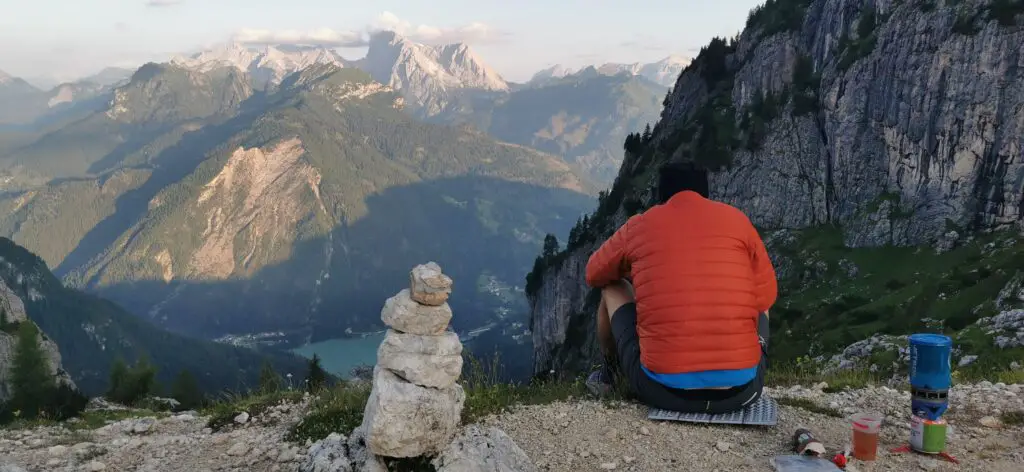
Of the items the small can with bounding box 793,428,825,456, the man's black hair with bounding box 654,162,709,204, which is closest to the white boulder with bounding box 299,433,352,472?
the man's black hair with bounding box 654,162,709,204

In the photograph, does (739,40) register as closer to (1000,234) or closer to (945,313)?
(1000,234)

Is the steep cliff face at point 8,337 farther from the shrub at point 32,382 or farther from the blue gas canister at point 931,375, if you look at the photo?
the blue gas canister at point 931,375

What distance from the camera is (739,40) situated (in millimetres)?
88562

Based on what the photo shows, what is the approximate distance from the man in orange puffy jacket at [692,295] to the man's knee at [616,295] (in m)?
0.27

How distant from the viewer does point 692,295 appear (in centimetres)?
712

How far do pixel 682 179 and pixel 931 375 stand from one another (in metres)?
3.65

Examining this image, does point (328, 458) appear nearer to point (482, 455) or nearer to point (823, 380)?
point (482, 455)

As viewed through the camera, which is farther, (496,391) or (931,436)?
(496,391)

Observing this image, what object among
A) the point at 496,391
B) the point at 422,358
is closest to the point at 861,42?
the point at 496,391

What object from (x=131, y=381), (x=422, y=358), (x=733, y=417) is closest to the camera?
(x=422, y=358)

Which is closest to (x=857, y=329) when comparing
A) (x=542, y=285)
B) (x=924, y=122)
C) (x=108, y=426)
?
(x=924, y=122)

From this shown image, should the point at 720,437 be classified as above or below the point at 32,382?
above

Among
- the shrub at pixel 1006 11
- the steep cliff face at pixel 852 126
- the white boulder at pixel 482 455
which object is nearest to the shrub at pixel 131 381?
the steep cliff face at pixel 852 126

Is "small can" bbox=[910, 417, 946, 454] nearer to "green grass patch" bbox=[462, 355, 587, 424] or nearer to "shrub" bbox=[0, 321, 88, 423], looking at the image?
"green grass patch" bbox=[462, 355, 587, 424]
